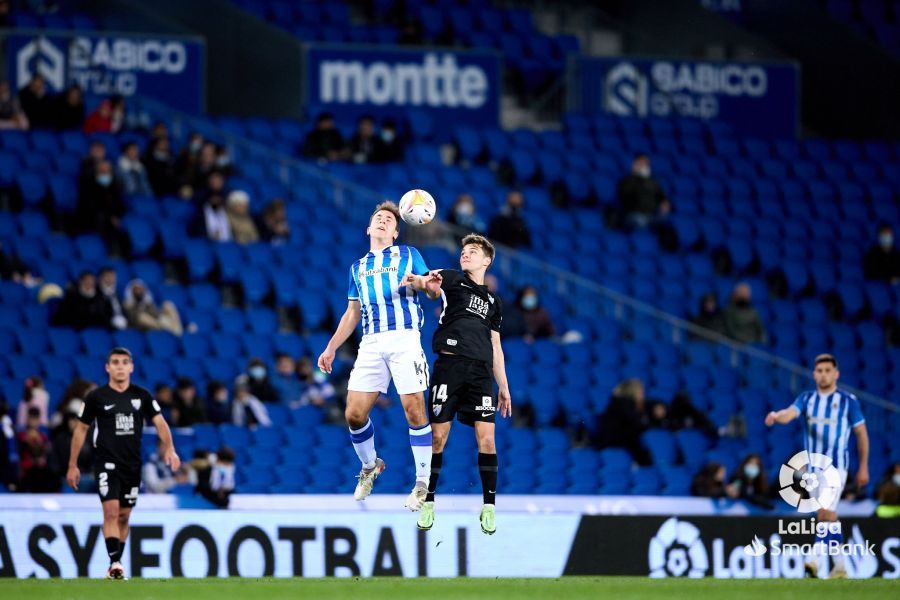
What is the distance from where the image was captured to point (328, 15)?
25.7 metres

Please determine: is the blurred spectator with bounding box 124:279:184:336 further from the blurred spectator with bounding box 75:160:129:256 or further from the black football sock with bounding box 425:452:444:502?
the black football sock with bounding box 425:452:444:502

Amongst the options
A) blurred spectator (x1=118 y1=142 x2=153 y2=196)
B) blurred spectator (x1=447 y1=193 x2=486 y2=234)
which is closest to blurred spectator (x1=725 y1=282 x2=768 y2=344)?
blurred spectator (x1=447 y1=193 x2=486 y2=234)

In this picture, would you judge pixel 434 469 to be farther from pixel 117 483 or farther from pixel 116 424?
pixel 116 424

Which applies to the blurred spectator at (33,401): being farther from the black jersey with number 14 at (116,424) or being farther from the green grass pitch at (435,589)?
the green grass pitch at (435,589)

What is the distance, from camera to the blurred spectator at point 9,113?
21.5 meters

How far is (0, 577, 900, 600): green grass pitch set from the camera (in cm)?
1119

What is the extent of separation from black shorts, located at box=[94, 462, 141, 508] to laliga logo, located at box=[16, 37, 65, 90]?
35.3ft

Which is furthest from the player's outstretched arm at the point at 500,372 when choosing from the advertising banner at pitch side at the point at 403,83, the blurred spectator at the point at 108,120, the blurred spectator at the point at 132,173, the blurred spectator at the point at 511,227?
the advertising banner at pitch side at the point at 403,83

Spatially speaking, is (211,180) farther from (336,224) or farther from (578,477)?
(578,477)

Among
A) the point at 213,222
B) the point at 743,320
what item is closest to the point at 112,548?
the point at 213,222

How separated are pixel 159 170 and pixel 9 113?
7.35 ft

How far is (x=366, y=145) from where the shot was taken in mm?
23250

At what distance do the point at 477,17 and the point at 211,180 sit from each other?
754 centimetres

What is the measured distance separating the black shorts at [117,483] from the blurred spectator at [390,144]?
10.1 meters
